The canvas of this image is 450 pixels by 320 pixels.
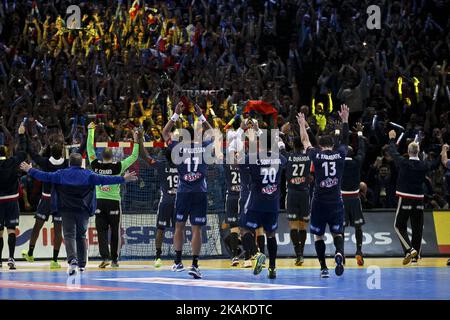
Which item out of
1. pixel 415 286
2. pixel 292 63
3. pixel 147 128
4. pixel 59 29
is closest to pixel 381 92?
pixel 292 63

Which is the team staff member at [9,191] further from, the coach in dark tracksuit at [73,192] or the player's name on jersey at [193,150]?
the player's name on jersey at [193,150]

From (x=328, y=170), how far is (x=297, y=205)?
11.7 ft

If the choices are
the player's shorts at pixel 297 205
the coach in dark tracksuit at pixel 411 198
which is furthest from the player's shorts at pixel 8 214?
the coach in dark tracksuit at pixel 411 198

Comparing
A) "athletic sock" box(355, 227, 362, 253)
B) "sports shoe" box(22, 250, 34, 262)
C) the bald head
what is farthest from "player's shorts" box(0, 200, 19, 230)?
the bald head

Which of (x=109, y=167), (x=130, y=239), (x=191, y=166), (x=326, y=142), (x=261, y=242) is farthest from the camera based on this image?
(x=130, y=239)

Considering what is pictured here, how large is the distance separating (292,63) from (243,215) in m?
13.6

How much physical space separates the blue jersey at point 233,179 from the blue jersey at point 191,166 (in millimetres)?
3231

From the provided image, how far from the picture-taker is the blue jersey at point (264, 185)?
18703 mm

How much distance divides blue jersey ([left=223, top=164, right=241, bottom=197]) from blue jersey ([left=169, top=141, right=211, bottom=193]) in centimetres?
323

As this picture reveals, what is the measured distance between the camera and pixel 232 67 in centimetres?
3212

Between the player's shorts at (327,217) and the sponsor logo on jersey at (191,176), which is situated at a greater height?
the sponsor logo on jersey at (191,176)

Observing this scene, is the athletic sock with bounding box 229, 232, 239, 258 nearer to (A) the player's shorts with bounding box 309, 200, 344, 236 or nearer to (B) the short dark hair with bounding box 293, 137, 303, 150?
(B) the short dark hair with bounding box 293, 137, 303, 150

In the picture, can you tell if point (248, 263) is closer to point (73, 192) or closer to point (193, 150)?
point (193, 150)

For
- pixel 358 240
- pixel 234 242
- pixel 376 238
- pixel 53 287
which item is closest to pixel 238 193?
pixel 234 242
